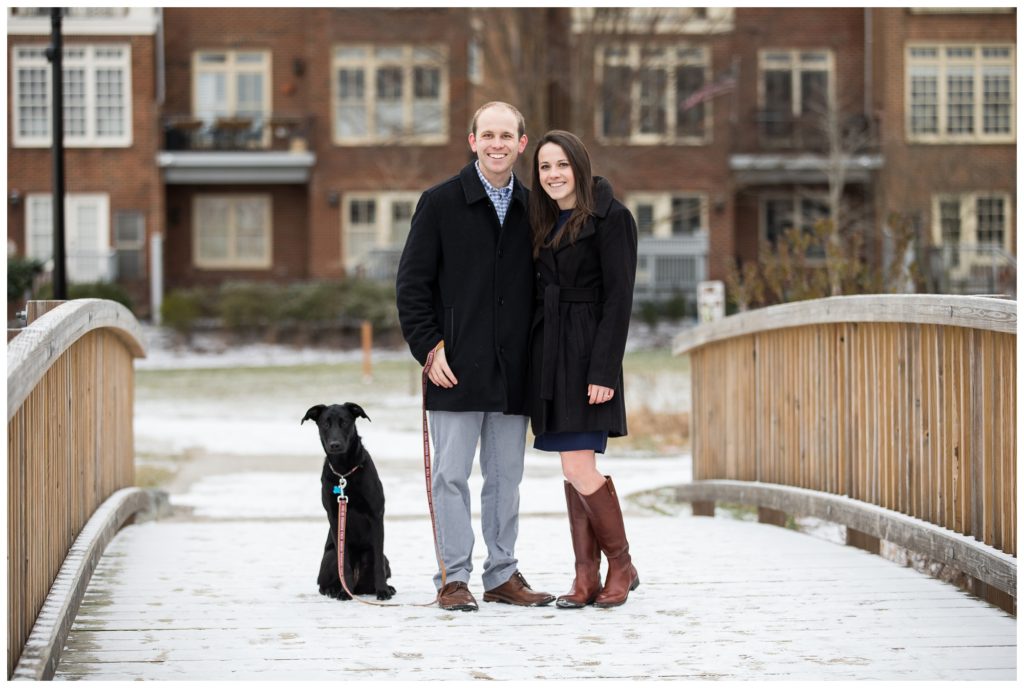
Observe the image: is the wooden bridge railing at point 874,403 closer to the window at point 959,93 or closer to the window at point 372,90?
the window at point 372,90

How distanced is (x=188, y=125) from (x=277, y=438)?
16504 millimetres

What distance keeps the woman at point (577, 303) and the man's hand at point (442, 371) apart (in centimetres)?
31

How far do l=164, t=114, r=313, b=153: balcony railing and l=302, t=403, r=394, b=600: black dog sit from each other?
25772mm

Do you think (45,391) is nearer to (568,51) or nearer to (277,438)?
(277,438)

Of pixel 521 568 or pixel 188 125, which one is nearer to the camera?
pixel 521 568

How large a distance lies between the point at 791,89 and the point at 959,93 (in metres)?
3.71

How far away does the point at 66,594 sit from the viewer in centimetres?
480

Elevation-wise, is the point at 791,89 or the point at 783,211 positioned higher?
the point at 791,89

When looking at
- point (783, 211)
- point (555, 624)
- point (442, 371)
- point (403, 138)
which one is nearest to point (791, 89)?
point (783, 211)

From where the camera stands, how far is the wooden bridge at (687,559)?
4.41 m

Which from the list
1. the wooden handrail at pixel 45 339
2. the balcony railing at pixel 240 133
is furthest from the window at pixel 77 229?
the wooden handrail at pixel 45 339

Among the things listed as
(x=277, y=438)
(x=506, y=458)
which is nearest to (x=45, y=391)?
(x=506, y=458)

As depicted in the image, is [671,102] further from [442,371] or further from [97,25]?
[442,371]

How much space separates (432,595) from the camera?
19.0ft
